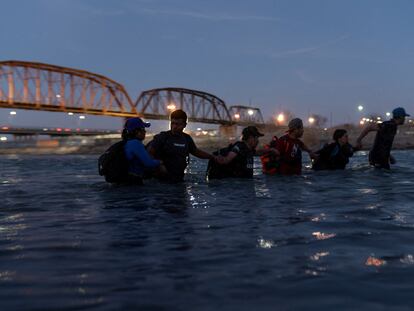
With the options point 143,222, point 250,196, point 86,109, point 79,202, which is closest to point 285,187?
point 250,196

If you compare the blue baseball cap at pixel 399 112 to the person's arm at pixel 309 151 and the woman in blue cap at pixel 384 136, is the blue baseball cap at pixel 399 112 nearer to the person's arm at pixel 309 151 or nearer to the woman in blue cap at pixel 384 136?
the woman in blue cap at pixel 384 136

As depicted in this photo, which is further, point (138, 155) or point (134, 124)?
point (134, 124)

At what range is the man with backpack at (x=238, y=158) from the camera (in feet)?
37.2

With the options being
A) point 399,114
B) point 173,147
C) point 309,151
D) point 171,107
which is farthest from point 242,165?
point 171,107

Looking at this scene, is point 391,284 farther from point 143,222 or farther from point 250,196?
point 250,196

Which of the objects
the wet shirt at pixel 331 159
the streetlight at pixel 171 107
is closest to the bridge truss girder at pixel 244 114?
the streetlight at pixel 171 107

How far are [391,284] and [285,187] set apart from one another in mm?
6953

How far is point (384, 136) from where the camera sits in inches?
535

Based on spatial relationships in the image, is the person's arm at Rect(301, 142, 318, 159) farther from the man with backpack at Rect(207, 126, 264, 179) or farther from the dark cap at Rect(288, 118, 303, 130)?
the man with backpack at Rect(207, 126, 264, 179)

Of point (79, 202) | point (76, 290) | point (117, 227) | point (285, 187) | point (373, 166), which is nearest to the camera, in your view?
point (76, 290)

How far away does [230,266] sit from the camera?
3.88m

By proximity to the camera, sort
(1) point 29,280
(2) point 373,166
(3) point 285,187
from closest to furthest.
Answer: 1. (1) point 29,280
2. (3) point 285,187
3. (2) point 373,166

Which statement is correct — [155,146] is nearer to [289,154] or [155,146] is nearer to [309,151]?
[289,154]

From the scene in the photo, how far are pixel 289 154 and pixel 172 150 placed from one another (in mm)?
3744
